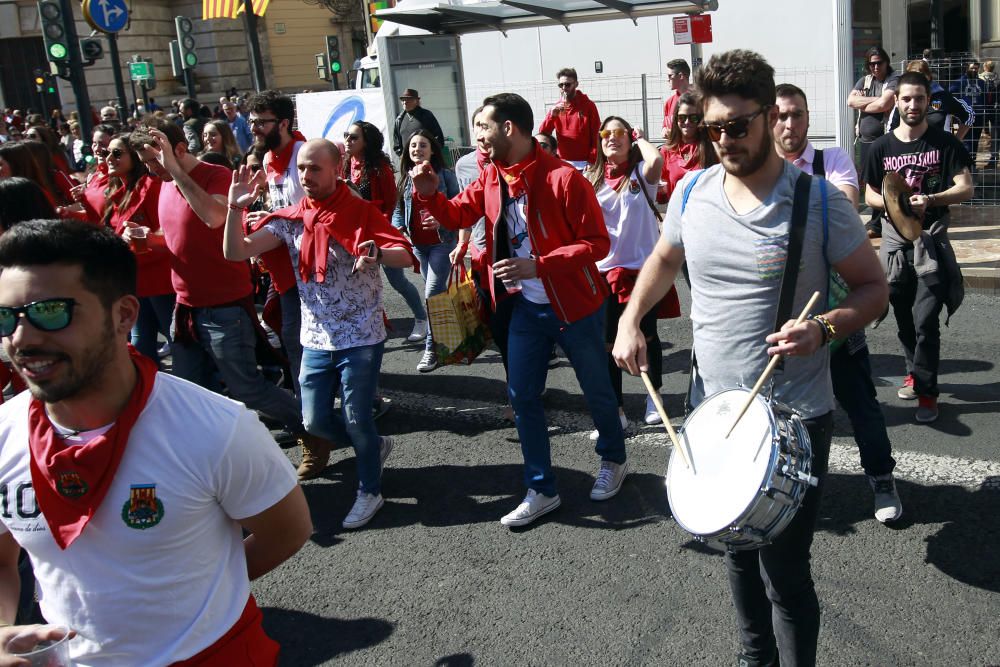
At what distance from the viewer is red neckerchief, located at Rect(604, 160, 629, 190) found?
577cm

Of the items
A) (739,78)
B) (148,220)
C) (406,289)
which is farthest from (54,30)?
(739,78)

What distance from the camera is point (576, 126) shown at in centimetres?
1158

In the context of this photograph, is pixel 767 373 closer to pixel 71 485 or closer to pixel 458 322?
pixel 71 485

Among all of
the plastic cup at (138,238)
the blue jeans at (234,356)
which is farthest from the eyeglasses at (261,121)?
the blue jeans at (234,356)

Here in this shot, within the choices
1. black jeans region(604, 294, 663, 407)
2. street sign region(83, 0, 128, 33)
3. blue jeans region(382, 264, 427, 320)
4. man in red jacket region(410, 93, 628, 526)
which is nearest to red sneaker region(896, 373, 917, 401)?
black jeans region(604, 294, 663, 407)

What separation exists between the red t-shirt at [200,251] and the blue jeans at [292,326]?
0.97ft

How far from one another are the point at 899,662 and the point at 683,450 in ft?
4.19

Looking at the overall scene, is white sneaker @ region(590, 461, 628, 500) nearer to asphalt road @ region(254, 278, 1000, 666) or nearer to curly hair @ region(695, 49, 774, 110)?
asphalt road @ region(254, 278, 1000, 666)

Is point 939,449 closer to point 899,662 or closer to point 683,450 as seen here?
point 899,662

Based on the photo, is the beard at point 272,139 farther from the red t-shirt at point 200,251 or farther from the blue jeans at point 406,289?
the blue jeans at point 406,289

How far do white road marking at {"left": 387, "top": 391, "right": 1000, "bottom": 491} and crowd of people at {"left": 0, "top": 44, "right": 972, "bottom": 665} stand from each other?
25 centimetres

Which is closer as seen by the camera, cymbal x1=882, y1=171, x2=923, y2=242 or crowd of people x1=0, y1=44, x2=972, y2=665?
crowd of people x1=0, y1=44, x2=972, y2=665

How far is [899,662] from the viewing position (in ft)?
11.2

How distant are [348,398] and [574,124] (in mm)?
7505
